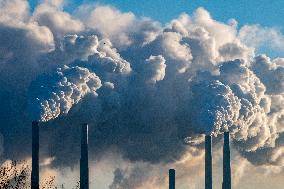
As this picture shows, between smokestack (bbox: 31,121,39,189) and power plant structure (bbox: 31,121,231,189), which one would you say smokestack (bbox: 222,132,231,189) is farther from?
smokestack (bbox: 31,121,39,189)

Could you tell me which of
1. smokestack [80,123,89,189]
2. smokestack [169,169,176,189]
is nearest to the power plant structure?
smokestack [80,123,89,189]

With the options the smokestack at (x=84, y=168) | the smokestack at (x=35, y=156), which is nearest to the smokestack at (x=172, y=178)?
the smokestack at (x=84, y=168)

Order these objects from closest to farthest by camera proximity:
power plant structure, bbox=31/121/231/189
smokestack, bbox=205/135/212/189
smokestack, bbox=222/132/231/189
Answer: power plant structure, bbox=31/121/231/189, smokestack, bbox=205/135/212/189, smokestack, bbox=222/132/231/189

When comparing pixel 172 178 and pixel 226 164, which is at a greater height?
pixel 226 164

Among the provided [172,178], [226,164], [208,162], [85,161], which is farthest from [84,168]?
[172,178]

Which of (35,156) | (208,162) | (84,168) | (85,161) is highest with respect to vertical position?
(208,162)

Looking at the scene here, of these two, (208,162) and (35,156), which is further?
(208,162)

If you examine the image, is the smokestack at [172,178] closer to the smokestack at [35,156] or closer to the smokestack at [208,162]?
the smokestack at [208,162]

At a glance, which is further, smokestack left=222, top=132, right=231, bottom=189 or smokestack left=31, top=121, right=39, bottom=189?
smokestack left=222, top=132, right=231, bottom=189

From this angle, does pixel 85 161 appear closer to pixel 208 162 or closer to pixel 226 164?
pixel 208 162

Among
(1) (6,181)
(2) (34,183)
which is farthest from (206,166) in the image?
(1) (6,181)

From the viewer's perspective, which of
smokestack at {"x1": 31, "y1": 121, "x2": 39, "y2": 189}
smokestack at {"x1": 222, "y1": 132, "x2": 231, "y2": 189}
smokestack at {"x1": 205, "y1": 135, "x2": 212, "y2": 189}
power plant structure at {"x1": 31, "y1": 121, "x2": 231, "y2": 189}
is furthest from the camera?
smokestack at {"x1": 222, "y1": 132, "x2": 231, "y2": 189}

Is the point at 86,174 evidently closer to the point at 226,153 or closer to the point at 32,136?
the point at 32,136
